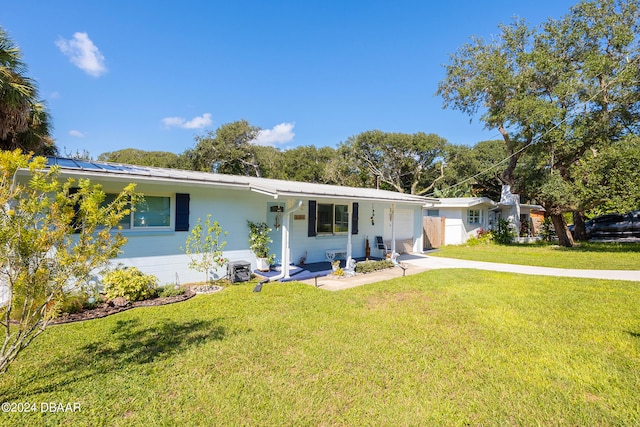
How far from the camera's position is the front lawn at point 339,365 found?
2996 mm

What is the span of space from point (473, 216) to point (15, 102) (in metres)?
22.6

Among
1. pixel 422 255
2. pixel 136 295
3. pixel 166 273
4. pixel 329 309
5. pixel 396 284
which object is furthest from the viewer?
pixel 422 255

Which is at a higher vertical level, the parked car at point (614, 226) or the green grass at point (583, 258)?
the parked car at point (614, 226)

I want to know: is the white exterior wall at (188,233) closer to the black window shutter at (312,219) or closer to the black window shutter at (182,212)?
the black window shutter at (182,212)

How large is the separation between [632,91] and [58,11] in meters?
24.4

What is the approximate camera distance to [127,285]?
258 inches

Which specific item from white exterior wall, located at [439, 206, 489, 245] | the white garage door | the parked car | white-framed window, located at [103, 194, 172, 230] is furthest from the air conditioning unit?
the parked car

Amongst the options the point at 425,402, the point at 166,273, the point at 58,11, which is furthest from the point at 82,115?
the point at 425,402

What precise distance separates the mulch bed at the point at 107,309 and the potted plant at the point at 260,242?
2393mm

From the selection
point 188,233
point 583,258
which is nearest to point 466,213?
point 583,258

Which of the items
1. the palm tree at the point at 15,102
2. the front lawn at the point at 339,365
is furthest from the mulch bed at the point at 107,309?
the palm tree at the point at 15,102

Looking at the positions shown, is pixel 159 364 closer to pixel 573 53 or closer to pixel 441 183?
pixel 573 53

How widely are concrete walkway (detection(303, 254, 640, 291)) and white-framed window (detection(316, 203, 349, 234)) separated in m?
2.29

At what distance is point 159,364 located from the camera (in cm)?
387
